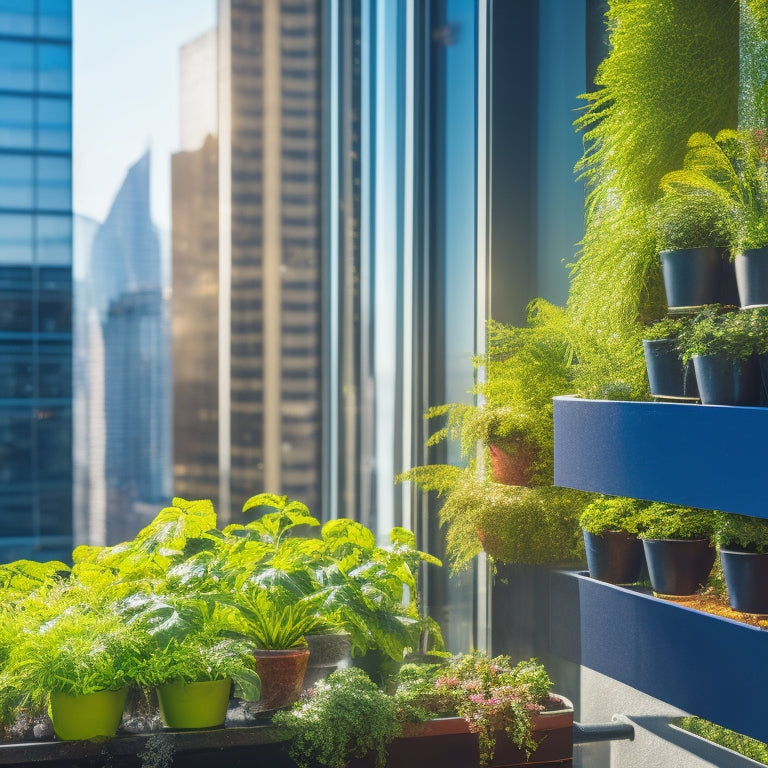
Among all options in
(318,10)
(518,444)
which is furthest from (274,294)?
(518,444)

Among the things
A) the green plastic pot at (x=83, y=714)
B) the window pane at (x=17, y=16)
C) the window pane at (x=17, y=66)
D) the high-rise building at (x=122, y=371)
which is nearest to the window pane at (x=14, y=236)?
the high-rise building at (x=122, y=371)

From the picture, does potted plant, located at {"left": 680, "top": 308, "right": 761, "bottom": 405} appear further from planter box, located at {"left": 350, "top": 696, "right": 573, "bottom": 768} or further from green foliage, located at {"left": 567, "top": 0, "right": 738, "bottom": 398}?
planter box, located at {"left": 350, "top": 696, "right": 573, "bottom": 768}

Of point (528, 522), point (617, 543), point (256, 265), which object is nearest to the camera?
point (617, 543)

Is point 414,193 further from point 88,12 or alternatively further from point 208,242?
point 88,12

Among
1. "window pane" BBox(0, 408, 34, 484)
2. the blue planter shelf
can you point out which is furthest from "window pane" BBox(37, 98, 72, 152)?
the blue planter shelf

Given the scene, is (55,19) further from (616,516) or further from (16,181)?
(616,516)

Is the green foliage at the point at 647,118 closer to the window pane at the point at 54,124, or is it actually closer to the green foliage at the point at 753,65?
the green foliage at the point at 753,65

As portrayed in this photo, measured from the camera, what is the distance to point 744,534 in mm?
1556

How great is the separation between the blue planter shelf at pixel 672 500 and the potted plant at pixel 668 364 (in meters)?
0.07

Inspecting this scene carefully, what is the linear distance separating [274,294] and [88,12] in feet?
4.28

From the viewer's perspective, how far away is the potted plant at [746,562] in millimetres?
1535

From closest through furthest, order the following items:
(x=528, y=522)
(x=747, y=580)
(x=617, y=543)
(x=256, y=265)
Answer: (x=747, y=580), (x=617, y=543), (x=528, y=522), (x=256, y=265)

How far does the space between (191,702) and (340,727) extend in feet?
0.78

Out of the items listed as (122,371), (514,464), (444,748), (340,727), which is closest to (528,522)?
(514,464)
